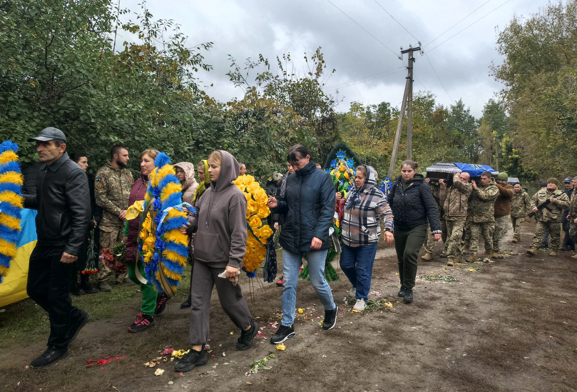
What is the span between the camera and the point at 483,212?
28.8 ft

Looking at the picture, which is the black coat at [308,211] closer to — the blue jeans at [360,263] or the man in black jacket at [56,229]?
the blue jeans at [360,263]

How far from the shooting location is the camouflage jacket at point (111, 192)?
5.80 meters

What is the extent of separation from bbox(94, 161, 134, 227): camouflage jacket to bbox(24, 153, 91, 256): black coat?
208 centimetres

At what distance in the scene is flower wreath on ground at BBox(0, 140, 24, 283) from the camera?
4230 millimetres

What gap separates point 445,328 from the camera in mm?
4629

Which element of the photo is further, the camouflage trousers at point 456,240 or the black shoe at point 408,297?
the camouflage trousers at point 456,240

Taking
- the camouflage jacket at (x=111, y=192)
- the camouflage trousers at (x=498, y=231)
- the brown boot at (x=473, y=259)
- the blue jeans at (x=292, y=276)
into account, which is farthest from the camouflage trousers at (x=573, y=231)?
the camouflage jacket at (x=111, y=192)

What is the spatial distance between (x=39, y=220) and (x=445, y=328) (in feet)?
15.4

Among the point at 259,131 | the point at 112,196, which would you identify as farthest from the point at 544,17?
the point at 112,196

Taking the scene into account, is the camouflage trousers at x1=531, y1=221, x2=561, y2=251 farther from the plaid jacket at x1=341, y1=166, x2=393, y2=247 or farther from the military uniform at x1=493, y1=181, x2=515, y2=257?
the plaid jacket at x1=341, y1=166, x2=393, y2=247

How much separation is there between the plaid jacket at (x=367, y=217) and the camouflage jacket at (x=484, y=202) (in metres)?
4.65

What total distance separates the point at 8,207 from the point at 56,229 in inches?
43.1

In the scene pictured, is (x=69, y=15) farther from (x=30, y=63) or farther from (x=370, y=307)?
(x=370, y=307)

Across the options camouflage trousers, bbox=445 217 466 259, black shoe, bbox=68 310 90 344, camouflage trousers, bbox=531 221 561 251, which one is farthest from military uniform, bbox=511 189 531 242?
black shoe, bbox=68 310 90 344
